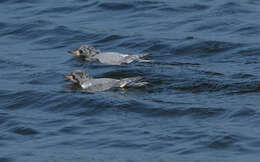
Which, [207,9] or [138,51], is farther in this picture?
[207,9]

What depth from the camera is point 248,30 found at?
19.9 meters

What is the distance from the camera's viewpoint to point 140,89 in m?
15.3

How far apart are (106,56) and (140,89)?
2553 millimetres

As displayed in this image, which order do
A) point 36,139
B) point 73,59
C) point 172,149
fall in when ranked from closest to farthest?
point 172,149 < point 36,139 < point 73,59

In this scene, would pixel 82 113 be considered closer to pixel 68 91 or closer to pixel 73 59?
pixel 68 91

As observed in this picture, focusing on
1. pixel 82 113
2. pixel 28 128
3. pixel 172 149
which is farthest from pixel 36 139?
pixel 172 149

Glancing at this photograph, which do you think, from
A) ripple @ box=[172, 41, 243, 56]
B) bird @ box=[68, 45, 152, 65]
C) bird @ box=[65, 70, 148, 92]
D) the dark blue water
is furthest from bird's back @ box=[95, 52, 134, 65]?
ripple @ box=[172, 41, 243, 56]

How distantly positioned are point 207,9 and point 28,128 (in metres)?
11.1

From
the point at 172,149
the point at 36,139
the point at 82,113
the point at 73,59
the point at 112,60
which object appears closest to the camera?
the point at 172,149

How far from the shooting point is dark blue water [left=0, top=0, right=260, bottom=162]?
1158 cm

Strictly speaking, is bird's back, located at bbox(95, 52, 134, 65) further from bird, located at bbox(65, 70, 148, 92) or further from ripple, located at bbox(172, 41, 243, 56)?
ripple, located at bbox(172, 41, 243, 56)

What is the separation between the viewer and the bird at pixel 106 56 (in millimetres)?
17219

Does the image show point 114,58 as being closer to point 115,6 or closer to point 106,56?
point 106,56

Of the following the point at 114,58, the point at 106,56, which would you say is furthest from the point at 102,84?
the point at 106,56
